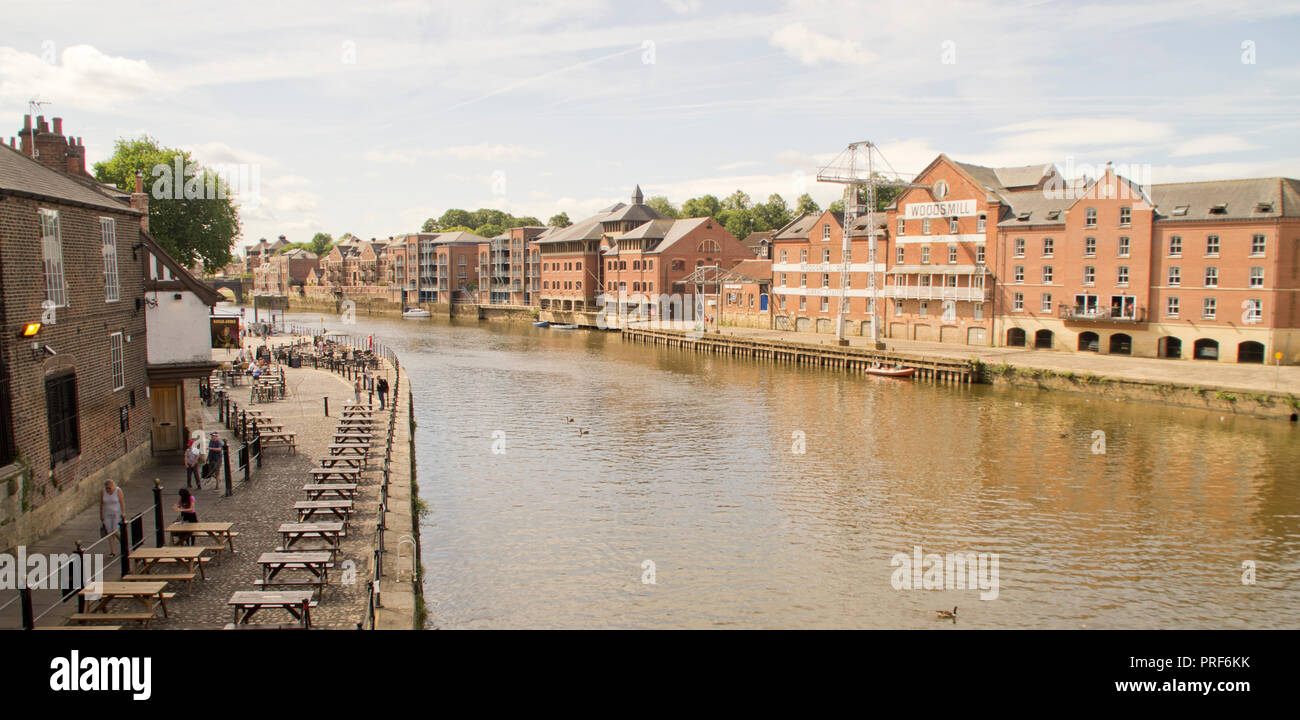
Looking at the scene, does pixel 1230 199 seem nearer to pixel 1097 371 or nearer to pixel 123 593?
pixel 1097 371

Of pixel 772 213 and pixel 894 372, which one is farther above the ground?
pixel 772 213

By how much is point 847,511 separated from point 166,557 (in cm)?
1786

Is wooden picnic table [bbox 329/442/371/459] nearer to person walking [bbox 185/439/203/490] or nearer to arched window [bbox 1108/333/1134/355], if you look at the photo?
person walking [bbox 185/439/203/490]

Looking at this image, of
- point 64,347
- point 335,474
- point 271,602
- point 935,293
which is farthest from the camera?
point 935,293

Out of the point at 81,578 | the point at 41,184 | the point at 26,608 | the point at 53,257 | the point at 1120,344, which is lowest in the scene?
the point at 81,578

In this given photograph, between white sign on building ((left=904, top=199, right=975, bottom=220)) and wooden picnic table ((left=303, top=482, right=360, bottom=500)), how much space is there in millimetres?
53575

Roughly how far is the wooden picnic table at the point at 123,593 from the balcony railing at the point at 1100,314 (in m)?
54.4

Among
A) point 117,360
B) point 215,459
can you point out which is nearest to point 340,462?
point 215,459

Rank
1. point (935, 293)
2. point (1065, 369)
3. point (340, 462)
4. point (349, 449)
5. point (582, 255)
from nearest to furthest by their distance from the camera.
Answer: point (340, 462)
point (349, 449)
point (1065, 369)
point (935, 293)
point (582, 255)

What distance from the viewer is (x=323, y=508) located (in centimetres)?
1845

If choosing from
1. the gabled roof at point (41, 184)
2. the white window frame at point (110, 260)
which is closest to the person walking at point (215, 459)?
the white window frame at point (110, 260)

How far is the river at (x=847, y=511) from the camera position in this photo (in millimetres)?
18359
